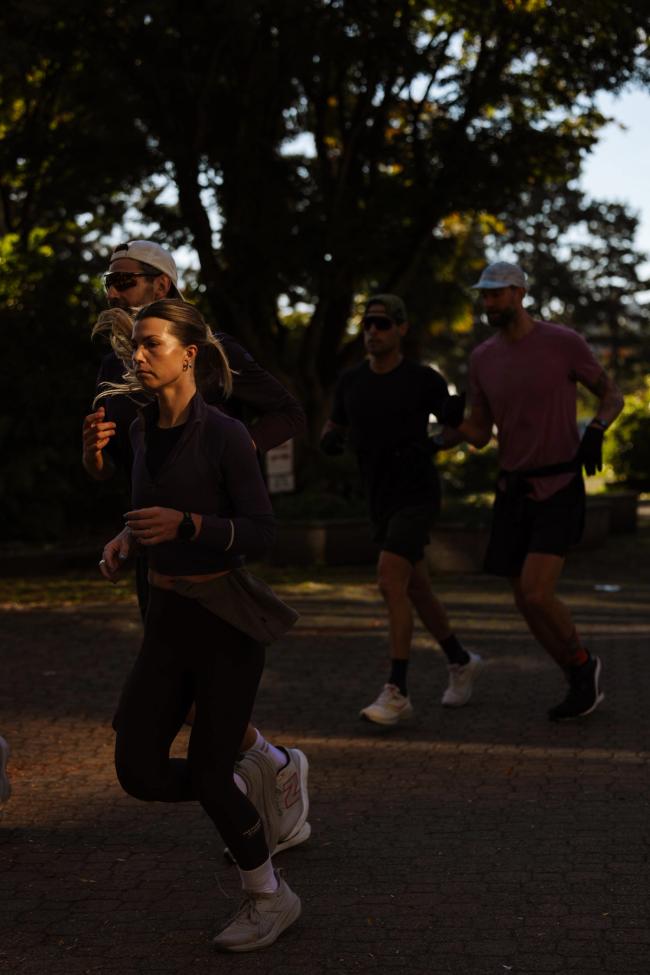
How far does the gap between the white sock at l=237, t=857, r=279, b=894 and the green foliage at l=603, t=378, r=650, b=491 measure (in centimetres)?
2606

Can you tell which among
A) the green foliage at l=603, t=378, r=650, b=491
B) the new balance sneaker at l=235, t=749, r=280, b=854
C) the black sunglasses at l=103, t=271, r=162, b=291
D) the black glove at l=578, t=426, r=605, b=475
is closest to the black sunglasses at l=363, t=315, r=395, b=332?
the black glove at l=578, t=426, r=605, b=475

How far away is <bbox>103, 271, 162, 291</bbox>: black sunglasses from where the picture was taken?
540 cm

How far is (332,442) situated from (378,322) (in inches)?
24.8

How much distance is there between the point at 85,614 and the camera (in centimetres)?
1298

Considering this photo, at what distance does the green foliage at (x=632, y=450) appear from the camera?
30.2 meters

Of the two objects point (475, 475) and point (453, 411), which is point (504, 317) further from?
point (475, 475)

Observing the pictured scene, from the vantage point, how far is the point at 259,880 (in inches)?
184

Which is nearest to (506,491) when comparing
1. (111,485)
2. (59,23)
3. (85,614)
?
(85,614)

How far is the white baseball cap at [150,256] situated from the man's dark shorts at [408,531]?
9.51 ft

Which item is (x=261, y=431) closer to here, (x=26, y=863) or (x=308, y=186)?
(x=26, y=863)

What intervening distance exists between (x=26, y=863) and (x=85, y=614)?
7403 mm

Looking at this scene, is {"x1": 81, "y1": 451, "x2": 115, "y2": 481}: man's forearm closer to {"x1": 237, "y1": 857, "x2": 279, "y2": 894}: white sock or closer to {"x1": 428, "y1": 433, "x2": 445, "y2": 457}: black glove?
{"x1": 237, "y1": 857, "x2": 279, "y2": 894}: white sock

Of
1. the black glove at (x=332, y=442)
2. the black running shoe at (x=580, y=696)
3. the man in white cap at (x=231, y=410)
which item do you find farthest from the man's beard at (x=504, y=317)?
the man in white cap at (x=231, y=410)

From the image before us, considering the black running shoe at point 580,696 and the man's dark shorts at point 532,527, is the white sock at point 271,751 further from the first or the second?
the black running shoe at point 580,696
